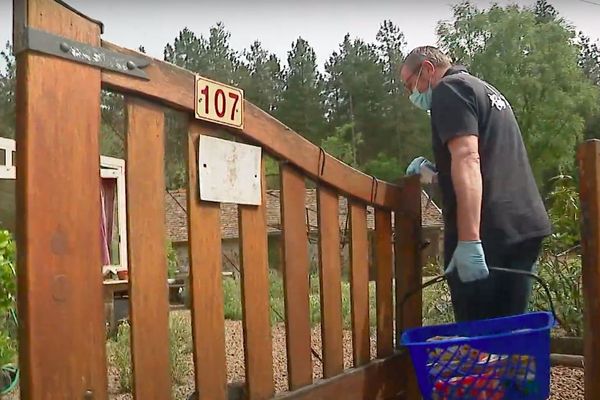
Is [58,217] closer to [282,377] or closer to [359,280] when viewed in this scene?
[359,280]

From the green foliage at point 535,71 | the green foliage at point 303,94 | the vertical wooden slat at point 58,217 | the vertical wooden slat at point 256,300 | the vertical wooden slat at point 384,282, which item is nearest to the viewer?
the vertical wooden slat at point 58,217

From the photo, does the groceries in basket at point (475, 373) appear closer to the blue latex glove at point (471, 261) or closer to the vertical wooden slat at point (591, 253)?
the blue latex glove at point (471, 261)

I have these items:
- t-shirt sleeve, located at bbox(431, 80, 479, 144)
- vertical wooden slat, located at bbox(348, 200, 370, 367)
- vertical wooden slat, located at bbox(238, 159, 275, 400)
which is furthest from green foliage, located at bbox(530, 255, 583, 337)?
vertical wooden slat, located at bbox(238, 159, 275, 400)

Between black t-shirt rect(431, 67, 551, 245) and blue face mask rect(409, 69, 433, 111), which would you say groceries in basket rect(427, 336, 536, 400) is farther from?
blue face mask rect(409, 69, 433, 111)

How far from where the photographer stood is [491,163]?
2.57 metres

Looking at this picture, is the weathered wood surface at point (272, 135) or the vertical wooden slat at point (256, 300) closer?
the weathered wood surface at point (272, 135)

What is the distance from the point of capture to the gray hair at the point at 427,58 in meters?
2.86

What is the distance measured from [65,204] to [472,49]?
91.6ft

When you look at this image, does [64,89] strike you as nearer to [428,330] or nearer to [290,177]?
[290,177]

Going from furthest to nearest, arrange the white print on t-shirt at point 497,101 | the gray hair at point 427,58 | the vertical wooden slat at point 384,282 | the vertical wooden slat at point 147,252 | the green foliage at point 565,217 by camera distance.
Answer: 1. the green foliage at point 565,217
2. the gray hair at point 427,58
3. the vertical wooden slat at point 384,282
4. the white print on t-shirt at point 497,101
5. the vertical wooden slat at point 147,252

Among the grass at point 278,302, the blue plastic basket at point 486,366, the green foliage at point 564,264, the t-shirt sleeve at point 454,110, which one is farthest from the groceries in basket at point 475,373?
the grass at point 278,302

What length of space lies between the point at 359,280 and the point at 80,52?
1.41 metres

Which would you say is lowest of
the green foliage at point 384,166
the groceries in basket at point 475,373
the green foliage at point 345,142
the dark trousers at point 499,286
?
the groceries in basket at point 475,373

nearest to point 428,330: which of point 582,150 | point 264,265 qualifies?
point 264,265
